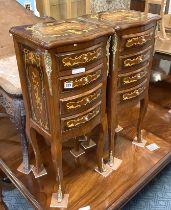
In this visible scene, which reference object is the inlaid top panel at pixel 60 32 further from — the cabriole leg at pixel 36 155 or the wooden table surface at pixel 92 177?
the wooden table surface at pixel 92 177

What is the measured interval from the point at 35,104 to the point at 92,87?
0.26 metres

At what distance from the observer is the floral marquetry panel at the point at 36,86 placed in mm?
995

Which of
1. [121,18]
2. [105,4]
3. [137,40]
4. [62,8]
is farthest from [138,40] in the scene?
[105,4]

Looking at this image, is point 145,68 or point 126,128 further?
point 126,128

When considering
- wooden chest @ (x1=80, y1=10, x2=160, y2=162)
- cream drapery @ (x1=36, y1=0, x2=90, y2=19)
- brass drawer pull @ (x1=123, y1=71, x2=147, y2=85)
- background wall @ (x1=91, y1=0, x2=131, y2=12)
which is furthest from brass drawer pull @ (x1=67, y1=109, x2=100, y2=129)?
background wall @ (x1=91, y1=0, x2=131, y2=12)

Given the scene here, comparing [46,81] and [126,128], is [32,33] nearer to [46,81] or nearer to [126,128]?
[46,81]

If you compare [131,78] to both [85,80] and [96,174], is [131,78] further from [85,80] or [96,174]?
[96,174]

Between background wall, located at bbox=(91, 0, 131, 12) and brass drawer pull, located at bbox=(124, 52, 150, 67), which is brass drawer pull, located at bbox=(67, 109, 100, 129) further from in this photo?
background wall, located at bbox=(91, 0, 131, 12)

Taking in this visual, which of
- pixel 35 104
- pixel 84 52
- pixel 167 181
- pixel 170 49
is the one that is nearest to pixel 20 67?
pixel 35 104

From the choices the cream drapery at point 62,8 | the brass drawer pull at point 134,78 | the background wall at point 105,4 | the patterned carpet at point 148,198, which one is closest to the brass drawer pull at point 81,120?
the brass drawer pull at point 134,78

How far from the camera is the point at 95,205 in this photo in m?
1.23

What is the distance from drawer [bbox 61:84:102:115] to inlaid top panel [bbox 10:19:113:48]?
237 millimetres

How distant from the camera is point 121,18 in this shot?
48.2 inches

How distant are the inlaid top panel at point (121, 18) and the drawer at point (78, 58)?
0.62ft
